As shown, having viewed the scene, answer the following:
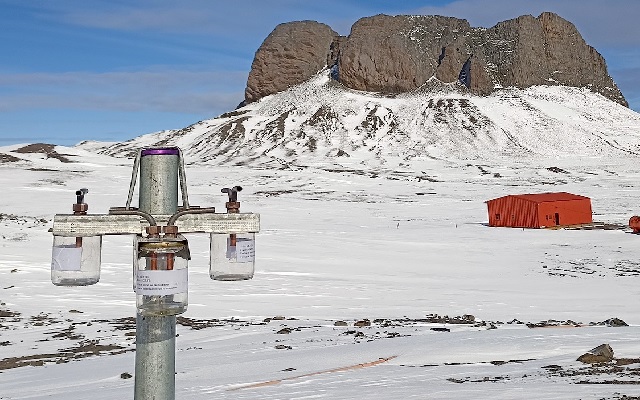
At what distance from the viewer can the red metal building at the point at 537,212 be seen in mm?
42375

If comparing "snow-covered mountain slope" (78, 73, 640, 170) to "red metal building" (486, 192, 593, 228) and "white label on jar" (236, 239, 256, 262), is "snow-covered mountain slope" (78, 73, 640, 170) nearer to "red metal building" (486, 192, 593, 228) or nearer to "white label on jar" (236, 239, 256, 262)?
"red metal building" (486, 192, 593, 228)

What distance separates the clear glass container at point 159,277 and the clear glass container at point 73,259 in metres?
0.39

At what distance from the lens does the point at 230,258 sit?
9.76 ft

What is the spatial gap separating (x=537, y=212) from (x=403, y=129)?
9185cm

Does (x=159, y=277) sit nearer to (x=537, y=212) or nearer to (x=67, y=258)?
(x=67, y=258)

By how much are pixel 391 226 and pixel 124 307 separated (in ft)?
82.8

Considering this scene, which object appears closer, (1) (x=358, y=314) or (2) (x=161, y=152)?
(2) (x=161, y=152)

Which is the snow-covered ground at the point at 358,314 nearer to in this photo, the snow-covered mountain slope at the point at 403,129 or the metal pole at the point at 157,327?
the metal pole at the point at 157,327

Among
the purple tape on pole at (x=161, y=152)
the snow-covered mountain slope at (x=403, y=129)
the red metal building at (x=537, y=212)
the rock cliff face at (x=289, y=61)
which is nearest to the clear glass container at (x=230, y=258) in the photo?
the purple tape on pole at (x=161, y=152)

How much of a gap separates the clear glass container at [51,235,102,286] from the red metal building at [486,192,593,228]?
137 ft

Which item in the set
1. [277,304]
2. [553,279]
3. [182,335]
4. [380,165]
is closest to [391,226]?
[553,279]

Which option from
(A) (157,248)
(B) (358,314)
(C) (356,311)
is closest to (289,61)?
(C) (356,311)

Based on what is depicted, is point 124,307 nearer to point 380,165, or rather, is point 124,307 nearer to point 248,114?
point 380,165

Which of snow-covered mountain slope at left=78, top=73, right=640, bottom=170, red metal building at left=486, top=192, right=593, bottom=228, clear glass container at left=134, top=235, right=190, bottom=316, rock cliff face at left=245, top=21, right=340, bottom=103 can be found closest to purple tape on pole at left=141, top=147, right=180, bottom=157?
clear glass container at left=134, top=235, right=190, bottom=316
